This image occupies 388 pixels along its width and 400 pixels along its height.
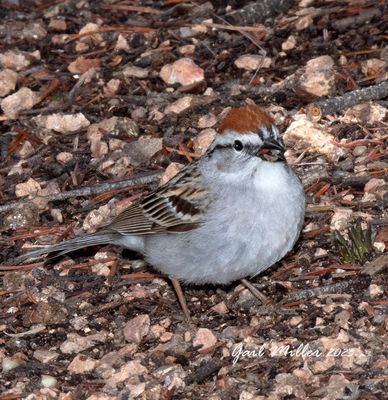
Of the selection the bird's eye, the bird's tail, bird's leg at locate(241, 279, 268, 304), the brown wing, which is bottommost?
bird's leg at locate(241, 279, 268, 304)

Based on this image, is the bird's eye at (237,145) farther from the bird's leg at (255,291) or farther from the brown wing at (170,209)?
the bird's leg at (255,291)

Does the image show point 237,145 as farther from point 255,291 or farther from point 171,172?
point 171,172

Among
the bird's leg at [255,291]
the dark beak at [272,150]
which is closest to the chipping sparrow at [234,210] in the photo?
the dark beak at [272,150]

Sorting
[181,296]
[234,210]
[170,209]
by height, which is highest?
[234,210]

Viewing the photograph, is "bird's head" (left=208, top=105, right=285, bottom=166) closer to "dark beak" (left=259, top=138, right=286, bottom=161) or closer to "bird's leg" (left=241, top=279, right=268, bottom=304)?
"dark beak" (left=259, top=138, right=286, bottom=161)

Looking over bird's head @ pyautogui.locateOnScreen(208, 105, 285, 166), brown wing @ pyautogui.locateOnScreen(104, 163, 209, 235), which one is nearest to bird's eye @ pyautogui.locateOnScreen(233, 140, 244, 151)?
bird's head @ pyautogui.locateOnScreen(208, 105, 285, 166)

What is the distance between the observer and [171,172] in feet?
22.7

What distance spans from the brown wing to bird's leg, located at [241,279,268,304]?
46 cm

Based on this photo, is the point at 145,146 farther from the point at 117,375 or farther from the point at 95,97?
the point at 117,375

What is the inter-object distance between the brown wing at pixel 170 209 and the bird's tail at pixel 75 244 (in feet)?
0.21

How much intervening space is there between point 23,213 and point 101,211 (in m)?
0.49

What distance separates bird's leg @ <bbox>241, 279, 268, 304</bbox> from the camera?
590 centimetres

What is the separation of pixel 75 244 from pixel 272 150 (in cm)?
142

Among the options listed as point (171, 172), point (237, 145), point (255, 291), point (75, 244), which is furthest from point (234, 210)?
point (171, 172)
